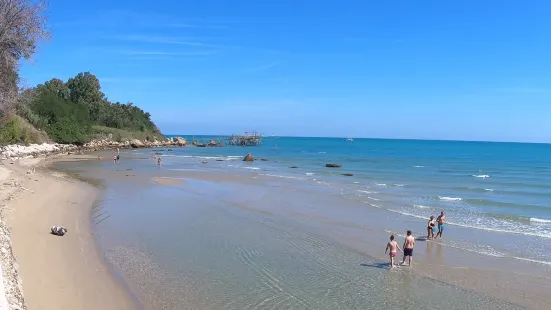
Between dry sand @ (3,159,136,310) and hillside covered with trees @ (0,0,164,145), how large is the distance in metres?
5.15

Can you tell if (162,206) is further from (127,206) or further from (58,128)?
(58,128)

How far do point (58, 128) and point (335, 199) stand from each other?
194 feet

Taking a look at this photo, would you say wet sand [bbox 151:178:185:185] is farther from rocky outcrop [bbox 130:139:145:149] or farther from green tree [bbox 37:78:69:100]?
green tree [bbox 37:78:69:100]

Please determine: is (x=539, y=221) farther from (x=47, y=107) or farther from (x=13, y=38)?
(x=47, y=107)

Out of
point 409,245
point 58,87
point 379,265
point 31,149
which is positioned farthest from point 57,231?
point 58,87

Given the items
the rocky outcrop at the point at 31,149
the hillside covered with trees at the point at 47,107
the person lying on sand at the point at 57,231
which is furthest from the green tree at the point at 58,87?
the person lying on sand at the point at 57,231

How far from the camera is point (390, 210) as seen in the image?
24.8 metres

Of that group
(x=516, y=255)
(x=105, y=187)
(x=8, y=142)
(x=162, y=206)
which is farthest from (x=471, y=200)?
(x=8, y=142)

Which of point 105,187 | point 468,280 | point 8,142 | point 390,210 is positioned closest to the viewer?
→ point 468,280

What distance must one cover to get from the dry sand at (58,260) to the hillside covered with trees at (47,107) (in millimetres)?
5153

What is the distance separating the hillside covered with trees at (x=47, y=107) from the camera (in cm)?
1650

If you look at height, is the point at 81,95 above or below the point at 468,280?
above

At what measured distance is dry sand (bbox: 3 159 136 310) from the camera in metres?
9.95

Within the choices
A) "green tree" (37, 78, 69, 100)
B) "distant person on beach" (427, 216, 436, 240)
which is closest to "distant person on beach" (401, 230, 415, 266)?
"distant person on beach" (427, 216, 436, 240)
